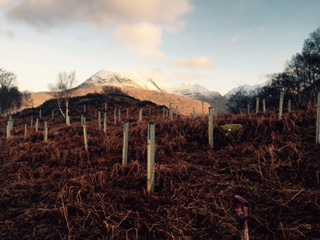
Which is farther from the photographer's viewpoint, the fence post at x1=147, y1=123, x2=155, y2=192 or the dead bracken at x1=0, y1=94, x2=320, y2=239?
the fence post at x1=147, y1=123, x2=155, y2=192

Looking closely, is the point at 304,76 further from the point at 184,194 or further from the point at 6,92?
the point at 6,92

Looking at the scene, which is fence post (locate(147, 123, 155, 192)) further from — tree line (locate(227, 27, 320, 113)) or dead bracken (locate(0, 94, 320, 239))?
tree line (locate(227, 27, 320, 113))

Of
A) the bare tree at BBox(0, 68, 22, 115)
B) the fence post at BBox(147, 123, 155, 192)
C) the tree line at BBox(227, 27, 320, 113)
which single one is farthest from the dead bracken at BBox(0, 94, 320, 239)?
the bare tree at BBox(0, 68, 22, 115)

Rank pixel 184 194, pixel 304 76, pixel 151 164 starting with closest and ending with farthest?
pixel 184 194
pixel 151 164
pixel 304 76

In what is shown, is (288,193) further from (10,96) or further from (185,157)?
(10,96)

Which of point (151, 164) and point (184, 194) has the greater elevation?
point (151, 164)

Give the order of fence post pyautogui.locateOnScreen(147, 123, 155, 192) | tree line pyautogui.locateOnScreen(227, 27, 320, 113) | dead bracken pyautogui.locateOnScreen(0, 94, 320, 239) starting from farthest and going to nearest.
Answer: tree line pyautogui.locateOnScreen(227, 27, 320, 113), fence post pyautogui.locateOnScreen(147, 123, 155, 192), dead bracken pyautogui.locateOnScreen(0, 94, 320, 239)

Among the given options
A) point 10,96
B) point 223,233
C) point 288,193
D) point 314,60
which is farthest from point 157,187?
point 10,96

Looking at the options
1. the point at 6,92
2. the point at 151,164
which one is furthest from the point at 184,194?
the point at 6,92

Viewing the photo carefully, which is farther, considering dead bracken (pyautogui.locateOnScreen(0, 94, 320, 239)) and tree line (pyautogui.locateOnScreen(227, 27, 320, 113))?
tree line (pyautogui.locateOnScreen(227, 27, 320, 113))

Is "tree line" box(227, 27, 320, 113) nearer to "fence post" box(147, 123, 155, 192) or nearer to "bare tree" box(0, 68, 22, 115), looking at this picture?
"fence post" box(147, 123, 155, 192)

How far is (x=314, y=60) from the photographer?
32000 millimetres

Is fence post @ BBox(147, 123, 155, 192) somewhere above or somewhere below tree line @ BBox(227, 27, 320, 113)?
below

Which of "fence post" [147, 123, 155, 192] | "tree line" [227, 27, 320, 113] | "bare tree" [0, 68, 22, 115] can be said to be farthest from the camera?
"bare tree" [0, 68, 22, 115]
